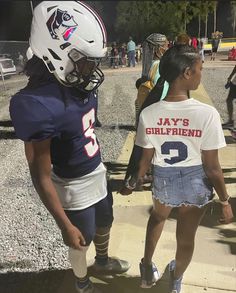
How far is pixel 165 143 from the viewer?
2.00m

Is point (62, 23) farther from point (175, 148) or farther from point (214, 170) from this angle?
point (214, 170)

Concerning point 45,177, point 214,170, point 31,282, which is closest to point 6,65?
point 31,282

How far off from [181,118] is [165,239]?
57.2 inches

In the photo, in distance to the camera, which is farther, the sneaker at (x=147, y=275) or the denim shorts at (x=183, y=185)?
the sneaker at (x=147, y=275)

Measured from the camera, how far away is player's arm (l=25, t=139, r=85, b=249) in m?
1.66

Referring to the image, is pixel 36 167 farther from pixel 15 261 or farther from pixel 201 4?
pixel 201 4

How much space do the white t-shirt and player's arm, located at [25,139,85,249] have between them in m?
0.56

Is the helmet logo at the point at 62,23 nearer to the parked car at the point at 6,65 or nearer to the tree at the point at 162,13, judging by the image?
the parked car at the point at 6,65

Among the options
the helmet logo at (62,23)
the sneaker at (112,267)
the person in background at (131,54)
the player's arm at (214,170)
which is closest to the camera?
the helmet logo at (62,23)

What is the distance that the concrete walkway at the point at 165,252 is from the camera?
→ 2552 millimetres

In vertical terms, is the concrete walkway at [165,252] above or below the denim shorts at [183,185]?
Answer: below

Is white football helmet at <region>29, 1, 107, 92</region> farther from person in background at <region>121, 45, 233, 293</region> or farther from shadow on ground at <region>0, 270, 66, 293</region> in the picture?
shadow on ground at <region>0, 270, 66, 293</region>

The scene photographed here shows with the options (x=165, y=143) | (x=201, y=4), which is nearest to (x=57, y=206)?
(x=165, y=143)

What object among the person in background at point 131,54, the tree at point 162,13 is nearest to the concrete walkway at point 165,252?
the tree at point 162,13
